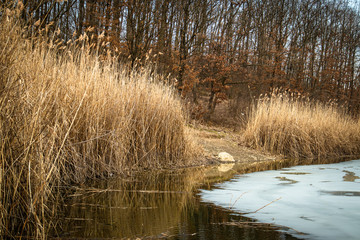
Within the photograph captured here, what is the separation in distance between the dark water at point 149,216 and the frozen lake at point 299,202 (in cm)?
15

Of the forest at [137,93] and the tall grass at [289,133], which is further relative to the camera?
the tall grass at [289,133]

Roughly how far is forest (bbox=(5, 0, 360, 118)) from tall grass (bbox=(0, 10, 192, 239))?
3472 millimetres

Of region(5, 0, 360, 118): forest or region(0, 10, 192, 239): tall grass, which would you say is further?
region(5, 0, 360, 118): forest

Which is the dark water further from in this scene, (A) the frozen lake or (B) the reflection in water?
(A) the frozen lake

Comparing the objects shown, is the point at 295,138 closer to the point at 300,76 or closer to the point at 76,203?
the point at 76,203

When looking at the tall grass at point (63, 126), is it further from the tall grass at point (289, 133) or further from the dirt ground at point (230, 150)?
the tall grass at point (289, 133)

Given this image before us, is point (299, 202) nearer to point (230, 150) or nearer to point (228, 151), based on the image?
point (228, 151)

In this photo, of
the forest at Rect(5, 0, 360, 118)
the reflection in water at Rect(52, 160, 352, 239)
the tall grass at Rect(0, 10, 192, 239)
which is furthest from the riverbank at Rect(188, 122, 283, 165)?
the reflection in water at Rect(52, 160, 352, 239)

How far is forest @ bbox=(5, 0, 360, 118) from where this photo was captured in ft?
36.1

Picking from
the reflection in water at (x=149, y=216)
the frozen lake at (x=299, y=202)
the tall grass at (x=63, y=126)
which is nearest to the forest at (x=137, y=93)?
the tall grass at (x=63, y=126)

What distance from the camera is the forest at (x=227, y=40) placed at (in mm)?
11000

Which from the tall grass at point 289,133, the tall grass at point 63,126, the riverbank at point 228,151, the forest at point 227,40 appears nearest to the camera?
the tall grass at point 63,126

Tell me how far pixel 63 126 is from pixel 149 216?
1476 millimetres

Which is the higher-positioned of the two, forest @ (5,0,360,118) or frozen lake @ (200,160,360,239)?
forest @ (5,0,360,118)
